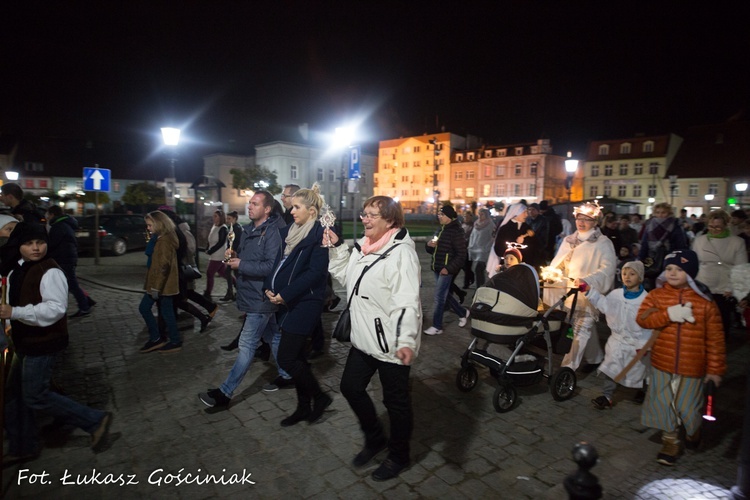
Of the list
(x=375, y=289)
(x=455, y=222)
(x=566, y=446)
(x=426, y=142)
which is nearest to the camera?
(x=375, y=289)

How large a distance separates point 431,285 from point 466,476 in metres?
8.64

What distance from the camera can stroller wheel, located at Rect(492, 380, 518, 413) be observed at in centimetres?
445

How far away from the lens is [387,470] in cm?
337

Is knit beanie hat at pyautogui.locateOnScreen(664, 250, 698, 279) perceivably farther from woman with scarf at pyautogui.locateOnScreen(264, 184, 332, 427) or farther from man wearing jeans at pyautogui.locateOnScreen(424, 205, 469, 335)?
man wearing jeans at pyautogui.locateOnScreen(424, 205, 469, 335)

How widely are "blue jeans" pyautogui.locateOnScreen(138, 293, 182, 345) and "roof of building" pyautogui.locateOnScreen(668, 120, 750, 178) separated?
2185 inches

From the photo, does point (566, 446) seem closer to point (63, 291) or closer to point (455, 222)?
point (455, 222)

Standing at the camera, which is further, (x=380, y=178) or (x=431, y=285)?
(x=380, y=178)

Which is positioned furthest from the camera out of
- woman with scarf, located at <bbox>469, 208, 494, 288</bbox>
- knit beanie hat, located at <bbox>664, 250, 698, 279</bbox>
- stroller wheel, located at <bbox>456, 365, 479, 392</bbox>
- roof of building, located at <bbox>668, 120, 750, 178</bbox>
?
roof of building, located at <bbox>668, 120, 750, 178</bbox>

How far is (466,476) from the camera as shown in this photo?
3.45 metres

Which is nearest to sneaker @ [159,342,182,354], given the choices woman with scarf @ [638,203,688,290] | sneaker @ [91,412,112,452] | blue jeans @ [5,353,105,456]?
sneaker @ [91,412,112,452]

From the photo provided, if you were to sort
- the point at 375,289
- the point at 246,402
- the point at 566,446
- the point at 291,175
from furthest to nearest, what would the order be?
the point at 291,175, the point at 246,402, the point at 566,446, the point at 375,289

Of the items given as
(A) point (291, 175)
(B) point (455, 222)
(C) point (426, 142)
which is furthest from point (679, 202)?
(B) point (455, 222)

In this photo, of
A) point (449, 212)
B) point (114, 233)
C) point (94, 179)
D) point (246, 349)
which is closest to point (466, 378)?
point (246, 349)

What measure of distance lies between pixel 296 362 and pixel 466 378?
2.08m
